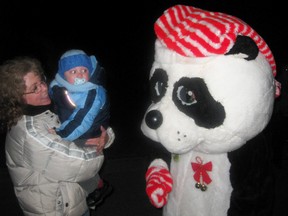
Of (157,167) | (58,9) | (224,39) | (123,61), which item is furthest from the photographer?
(123,61)

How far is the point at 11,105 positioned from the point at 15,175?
399mm

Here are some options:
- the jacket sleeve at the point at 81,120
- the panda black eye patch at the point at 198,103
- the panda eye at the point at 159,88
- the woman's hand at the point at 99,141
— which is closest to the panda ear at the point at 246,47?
the panda black eye patch at the point at 198,103

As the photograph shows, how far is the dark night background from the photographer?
3818 millimetres

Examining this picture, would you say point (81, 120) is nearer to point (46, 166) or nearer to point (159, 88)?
point (46, 166)

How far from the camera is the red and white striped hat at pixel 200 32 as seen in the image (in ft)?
4.05

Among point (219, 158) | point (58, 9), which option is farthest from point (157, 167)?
point (58, 9)

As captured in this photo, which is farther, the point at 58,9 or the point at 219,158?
the point at 58,9

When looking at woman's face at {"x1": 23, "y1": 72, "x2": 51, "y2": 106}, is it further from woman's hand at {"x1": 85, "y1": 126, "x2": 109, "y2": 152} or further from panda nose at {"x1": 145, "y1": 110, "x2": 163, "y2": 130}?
panda nose at {"x1": 145, "y1": 110, "x2": 163, "y2": 130}

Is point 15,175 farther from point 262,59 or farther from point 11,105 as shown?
point 262,59

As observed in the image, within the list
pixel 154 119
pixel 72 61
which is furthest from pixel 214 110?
pixel 72 61

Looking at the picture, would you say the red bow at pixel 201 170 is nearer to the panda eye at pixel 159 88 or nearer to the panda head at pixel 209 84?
the panda head at pixel 209 84

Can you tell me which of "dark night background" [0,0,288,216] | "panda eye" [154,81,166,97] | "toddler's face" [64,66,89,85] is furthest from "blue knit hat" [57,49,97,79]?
"dark night background" [0,0,288,216]

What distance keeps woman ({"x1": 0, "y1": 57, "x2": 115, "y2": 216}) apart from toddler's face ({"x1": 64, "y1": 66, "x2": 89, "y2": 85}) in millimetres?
179

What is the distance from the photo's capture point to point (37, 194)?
173 centimetres
